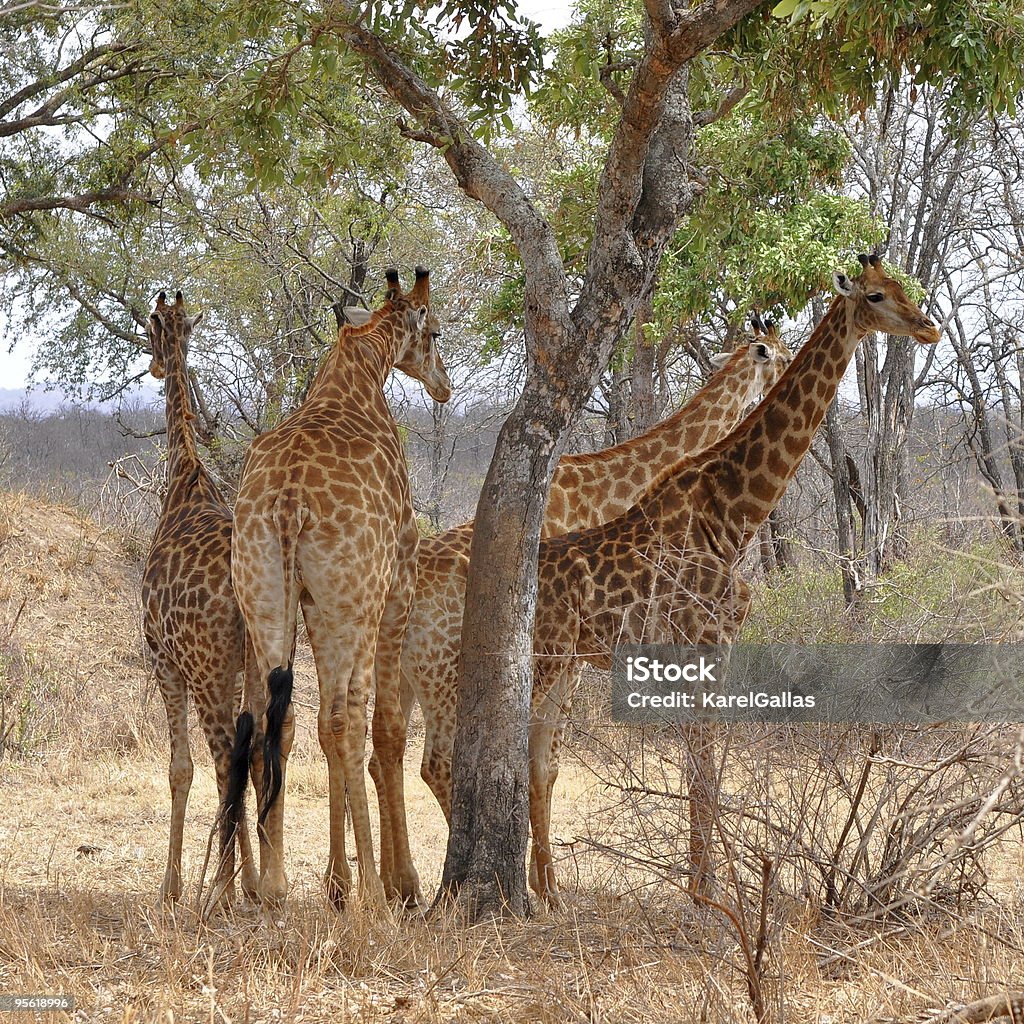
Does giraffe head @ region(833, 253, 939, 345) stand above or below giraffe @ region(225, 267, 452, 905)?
above

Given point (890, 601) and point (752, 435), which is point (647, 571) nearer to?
point (752, 435)

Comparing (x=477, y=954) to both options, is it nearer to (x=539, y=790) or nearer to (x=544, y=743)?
(x=539, y=790)

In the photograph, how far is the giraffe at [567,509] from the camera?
6.45 m

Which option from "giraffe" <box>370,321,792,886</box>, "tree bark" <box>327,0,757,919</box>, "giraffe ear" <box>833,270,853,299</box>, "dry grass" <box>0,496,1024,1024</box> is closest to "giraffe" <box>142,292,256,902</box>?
"dry grass" <box>0,496,1024,1024</box>

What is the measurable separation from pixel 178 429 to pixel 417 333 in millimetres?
1505

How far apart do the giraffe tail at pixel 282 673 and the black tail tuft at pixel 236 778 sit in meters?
0.08

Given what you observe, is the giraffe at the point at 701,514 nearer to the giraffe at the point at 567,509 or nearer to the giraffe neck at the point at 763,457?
the giraffe neck at the point at 763,457

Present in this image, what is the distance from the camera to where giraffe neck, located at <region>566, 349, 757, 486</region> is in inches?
303

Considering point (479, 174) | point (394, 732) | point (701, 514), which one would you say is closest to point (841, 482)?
point (701, 514)

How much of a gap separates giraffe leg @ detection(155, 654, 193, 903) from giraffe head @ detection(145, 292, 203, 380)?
1.96m

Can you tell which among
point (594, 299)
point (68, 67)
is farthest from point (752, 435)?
point (68, 67)

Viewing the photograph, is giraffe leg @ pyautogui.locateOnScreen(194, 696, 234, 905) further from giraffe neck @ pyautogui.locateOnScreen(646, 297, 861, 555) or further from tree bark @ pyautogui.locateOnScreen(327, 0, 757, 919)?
giraffe neck @ pyautogui.locateOnScreen(646, 297, 861, 555)

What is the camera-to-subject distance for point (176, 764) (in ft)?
20.7

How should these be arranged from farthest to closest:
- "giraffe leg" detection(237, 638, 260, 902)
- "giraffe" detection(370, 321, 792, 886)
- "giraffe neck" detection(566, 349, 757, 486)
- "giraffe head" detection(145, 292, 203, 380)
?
1. "giraffe neck" detection(566, 349, 757, 486)
2. "giraffe head" detection(145, 292, 203, 380)
3. "giraffe" detection(370, 321, 792, 886)
4. "giraffe leg" detection(237, 638, 260, 902)
